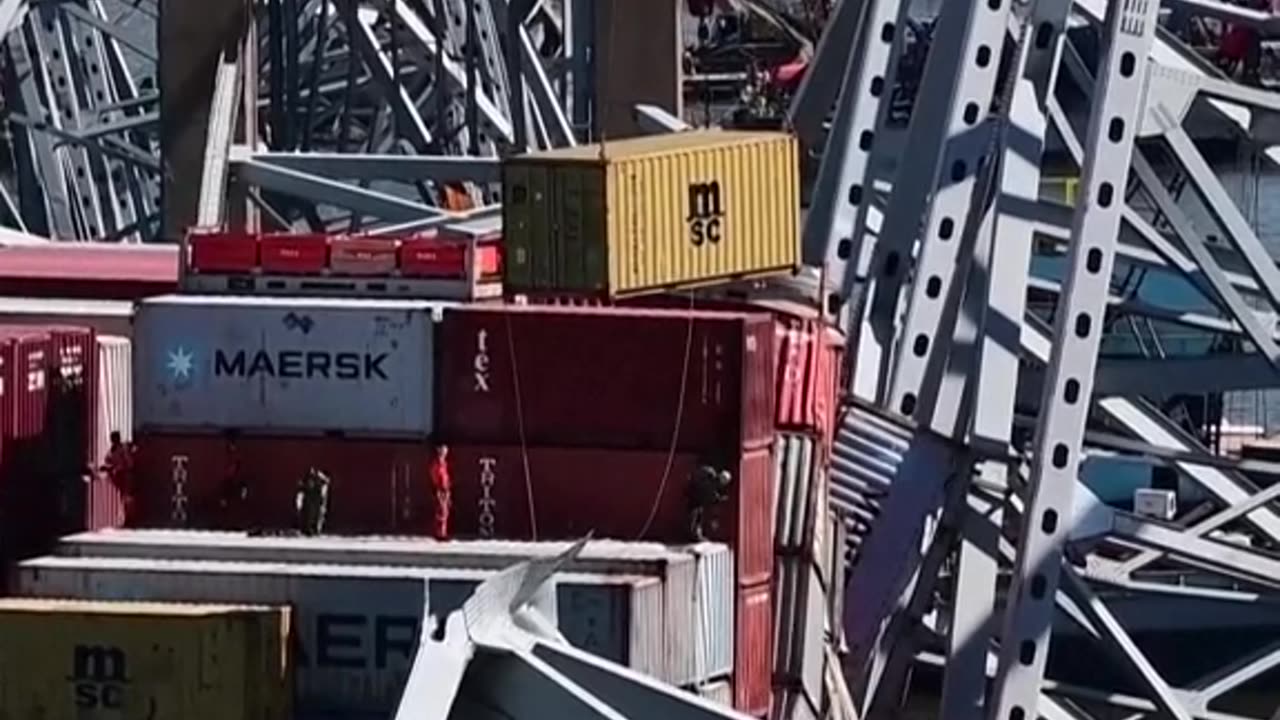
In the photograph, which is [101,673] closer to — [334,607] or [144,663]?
[144,663]

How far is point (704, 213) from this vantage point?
124 feet

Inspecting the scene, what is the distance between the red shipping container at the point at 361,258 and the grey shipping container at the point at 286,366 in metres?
1.75

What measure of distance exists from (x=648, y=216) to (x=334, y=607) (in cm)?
719

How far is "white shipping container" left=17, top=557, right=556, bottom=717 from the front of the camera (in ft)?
102

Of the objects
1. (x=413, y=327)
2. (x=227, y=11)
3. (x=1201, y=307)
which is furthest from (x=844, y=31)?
(x=1201, y=307)

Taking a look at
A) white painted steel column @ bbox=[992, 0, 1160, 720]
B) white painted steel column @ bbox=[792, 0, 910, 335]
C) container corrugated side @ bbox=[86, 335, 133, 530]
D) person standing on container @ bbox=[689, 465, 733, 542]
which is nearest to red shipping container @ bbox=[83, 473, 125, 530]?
container corrugated side @ bbox=[86, 335, 133, 530]

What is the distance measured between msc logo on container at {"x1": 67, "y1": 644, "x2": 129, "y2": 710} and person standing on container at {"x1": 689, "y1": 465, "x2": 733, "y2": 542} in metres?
5.80

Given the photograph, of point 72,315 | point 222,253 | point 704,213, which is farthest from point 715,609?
point 72,315

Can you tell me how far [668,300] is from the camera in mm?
38031

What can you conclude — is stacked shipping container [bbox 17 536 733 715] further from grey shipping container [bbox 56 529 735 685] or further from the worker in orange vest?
the worker in orange vest

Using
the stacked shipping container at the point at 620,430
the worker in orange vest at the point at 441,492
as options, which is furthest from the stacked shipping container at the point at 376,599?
the stacked shipping container at the point at 620,430

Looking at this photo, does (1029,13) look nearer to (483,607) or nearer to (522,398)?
(522,398)

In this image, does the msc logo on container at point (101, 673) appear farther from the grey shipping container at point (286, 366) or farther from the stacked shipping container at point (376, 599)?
the grey shipping container at point (286, 366)

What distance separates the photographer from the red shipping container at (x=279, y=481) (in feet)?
115
